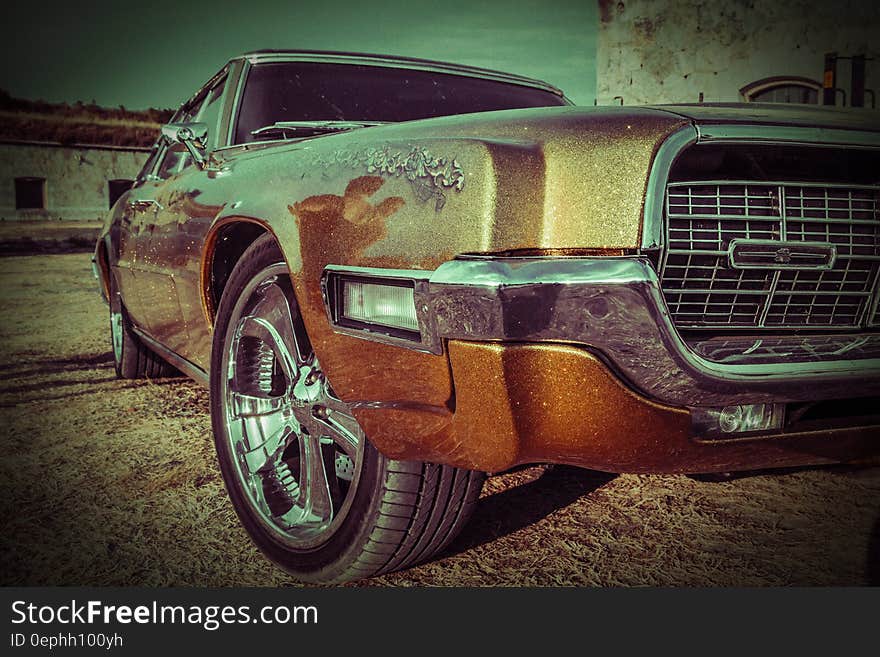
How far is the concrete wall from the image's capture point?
25.5 metres

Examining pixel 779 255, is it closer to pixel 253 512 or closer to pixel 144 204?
pixel 253 512

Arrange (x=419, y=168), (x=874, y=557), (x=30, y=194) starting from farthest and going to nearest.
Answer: (x=30, y=194), (x=874, y=557), (x=419, y=168)

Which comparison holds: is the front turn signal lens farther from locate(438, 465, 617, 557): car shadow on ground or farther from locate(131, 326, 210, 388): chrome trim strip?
locate(131, 326, 210, 388): chrome trim strip

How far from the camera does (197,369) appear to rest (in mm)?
2709

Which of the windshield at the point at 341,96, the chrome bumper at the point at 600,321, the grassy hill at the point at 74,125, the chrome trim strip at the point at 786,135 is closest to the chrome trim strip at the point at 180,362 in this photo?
the windshield at the point at 341,96

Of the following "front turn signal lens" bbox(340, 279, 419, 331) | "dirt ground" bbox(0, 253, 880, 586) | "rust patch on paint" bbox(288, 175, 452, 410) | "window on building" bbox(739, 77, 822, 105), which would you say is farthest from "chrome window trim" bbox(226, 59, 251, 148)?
"window on building" bbox(739, 77, 822, 105)

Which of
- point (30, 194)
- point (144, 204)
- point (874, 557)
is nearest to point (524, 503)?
point (874, 557)

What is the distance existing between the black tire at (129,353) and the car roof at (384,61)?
5.85 feet

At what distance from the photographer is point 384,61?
116 inches

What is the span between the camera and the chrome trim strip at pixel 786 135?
56.4 inches

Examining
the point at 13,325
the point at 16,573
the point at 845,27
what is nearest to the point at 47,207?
the point at 13,325

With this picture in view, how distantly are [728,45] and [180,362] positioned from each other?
743 cm

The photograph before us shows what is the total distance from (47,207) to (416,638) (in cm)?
2867

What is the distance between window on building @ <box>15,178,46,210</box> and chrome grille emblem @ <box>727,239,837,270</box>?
95.0 ft
